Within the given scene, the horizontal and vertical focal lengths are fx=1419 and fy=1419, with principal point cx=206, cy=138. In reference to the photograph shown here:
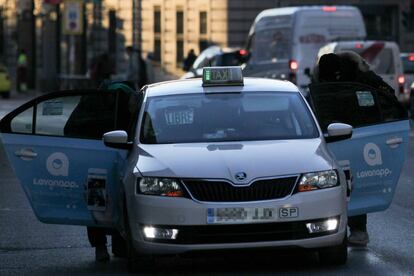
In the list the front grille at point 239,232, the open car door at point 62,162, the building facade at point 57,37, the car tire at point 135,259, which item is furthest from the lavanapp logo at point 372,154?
the building facade at point 57,37

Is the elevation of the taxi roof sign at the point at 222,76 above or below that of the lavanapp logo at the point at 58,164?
above

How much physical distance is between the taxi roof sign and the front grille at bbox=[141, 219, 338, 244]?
1.80 m

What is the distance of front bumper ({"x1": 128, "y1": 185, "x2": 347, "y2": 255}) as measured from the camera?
29.9 ft

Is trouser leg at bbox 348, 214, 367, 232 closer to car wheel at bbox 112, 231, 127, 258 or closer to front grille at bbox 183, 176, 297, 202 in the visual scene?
car wheel at bbox 112, 231, 127, 258

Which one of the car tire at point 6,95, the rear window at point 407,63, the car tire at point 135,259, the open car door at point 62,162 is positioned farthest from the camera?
the car tire at point 6,95

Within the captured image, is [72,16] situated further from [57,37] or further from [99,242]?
[99,242]

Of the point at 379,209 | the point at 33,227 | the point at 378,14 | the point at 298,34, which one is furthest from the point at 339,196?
the point at 378,14

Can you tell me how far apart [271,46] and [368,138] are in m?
23.6

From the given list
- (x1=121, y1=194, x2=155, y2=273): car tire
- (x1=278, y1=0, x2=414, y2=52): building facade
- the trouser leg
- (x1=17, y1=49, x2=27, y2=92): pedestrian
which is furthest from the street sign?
(x1=121, y1=194, x2=155, y2=273): car tire

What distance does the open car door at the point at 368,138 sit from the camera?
10.6 meters

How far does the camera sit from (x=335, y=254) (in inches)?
380

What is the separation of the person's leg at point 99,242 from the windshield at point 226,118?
36.3 inches

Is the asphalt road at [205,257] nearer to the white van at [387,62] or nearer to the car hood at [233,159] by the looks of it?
the car hood at [233,159]

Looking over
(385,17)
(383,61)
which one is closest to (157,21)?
(385,17)
